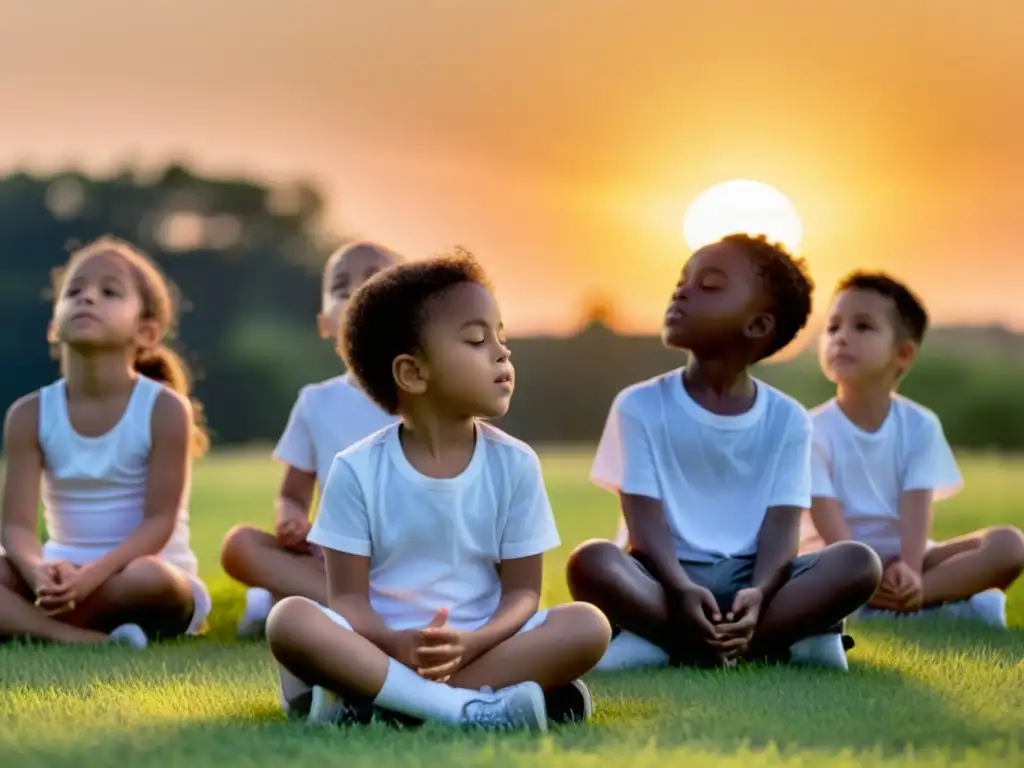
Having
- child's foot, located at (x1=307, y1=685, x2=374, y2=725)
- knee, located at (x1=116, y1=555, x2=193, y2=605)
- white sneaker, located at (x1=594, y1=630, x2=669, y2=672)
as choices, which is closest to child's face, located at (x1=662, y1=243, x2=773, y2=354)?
white sneaker, located at (x1=594, y1=630, x2=669, y2=672)

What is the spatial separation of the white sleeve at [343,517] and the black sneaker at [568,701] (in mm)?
634

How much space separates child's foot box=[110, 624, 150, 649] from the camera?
5832 mm

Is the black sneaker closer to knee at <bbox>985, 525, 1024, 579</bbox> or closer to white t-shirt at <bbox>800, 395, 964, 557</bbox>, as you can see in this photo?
white t-shirt at <bbox>800, 395, 964, 557</bbox>

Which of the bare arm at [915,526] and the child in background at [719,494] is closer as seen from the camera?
the child in background at [719,494]

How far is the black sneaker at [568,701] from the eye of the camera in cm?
396

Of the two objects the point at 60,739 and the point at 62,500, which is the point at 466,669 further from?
the point at 62,500

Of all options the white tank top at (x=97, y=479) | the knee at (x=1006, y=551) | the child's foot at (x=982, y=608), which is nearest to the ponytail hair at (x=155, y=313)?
the white tank top at (x=97, y=479)

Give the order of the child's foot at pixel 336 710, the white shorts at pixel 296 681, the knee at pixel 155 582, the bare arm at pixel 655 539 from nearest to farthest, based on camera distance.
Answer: the child's foot at pixel 336 710, the white shorts at pixel 296 681, the bare arm at pixel 655 539, the knee at pixel 155 582

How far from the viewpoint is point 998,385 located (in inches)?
779

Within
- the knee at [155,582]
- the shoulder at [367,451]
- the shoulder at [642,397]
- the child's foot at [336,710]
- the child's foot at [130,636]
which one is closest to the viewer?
the child's foot at [336,710]

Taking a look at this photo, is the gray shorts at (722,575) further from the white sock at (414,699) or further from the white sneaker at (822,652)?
the white sock at (414,699)

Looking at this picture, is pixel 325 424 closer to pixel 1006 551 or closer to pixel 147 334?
pixel 147 334

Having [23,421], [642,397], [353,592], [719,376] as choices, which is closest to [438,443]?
[353,592]

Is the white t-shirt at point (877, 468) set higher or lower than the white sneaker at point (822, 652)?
Answer: higher
